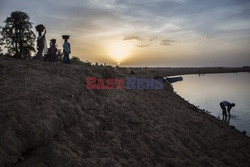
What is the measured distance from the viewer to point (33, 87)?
6.78m

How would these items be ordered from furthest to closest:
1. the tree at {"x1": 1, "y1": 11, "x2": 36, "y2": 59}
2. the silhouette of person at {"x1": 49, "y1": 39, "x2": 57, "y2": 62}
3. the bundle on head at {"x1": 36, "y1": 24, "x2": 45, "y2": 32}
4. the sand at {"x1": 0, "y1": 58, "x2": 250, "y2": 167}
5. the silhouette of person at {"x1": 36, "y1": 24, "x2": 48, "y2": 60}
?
the tree at {"x1": 1, "y1": 11, "x2": 36, "y2": 59} → the silhouette of person at {"x1": 49, "y1": 39, "x2": 57, "y2": 62} → the silhouette of person at {"x1": 36, "y1": 24, "x2": 48, "y2": 60} → the bundle on head at {"x1": 36, "y1": 24, "x2": 45, "y2": 32} → the sand at {"x1": 0, "y1": 58, "x2": 250, "y2": 167}

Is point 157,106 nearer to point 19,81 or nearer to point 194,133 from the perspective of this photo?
point 194,133

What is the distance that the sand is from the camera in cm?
488

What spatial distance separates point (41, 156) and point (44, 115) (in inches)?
44.6

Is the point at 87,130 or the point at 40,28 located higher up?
the point at 40,28

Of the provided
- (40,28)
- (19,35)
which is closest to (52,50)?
(40,28)

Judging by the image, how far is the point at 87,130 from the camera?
6430 millimetres

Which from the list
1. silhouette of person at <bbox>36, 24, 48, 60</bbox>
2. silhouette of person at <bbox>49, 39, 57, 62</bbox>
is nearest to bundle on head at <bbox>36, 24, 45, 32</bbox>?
silhouette of person at <bbox>36, 24, 48, 60</bbox>

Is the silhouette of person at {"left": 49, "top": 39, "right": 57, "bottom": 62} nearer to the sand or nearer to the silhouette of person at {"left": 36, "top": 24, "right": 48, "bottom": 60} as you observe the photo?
the silhouette of person at {"left": 36, "top": 24, "right": 48, "bottom": 60}

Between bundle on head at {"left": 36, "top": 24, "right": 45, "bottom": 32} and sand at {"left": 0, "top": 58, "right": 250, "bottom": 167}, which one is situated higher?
bundle on head at {"left": 36, "top": 24, "right": 45, "bottom": 32}

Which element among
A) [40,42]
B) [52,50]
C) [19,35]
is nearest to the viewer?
[40,42]

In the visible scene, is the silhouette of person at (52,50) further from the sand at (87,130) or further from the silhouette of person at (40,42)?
the sand at (87,130)

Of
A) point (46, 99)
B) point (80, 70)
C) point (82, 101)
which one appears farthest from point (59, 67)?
point (46, 99)

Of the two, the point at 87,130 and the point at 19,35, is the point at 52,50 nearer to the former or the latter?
the point at 87,130
